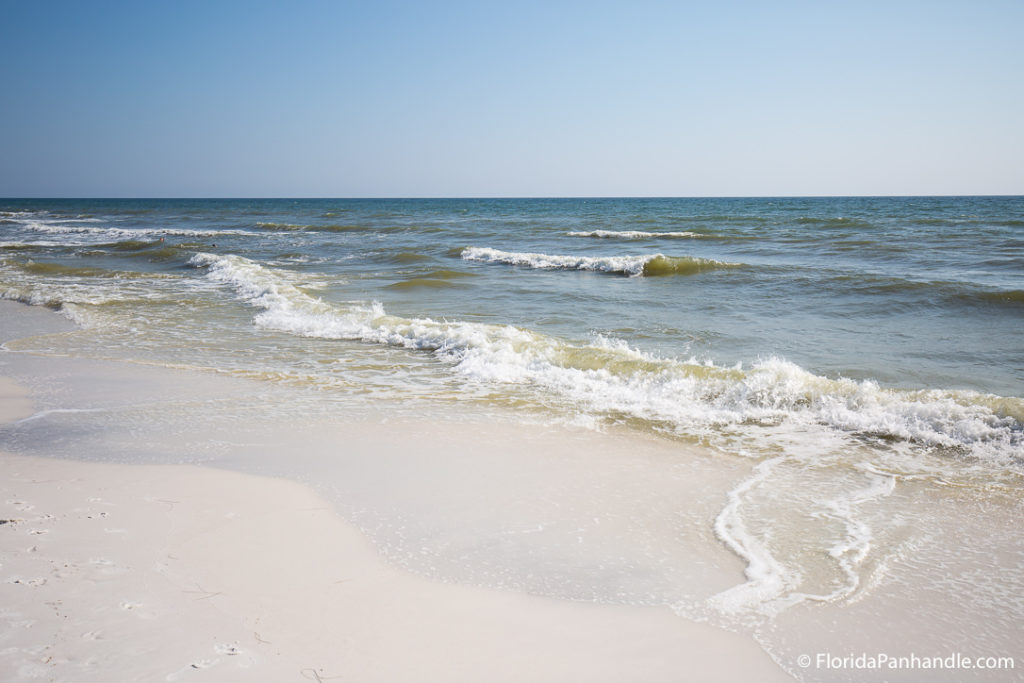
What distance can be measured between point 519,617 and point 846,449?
3.36 metres

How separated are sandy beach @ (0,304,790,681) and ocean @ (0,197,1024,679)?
232 millimetres

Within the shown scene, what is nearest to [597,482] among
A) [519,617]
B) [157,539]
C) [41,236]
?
[519,617]

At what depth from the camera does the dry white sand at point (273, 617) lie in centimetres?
222

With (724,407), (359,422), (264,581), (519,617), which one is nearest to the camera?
(519,617)

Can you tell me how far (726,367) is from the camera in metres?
6.99

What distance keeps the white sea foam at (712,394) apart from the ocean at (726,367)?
1.0 inches

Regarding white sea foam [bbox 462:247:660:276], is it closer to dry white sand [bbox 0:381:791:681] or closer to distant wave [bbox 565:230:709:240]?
distant wave [bbox 565:230:709:240]

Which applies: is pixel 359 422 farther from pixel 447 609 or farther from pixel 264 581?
pixel 447 609

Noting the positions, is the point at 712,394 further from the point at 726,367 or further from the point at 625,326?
the point at 625,326

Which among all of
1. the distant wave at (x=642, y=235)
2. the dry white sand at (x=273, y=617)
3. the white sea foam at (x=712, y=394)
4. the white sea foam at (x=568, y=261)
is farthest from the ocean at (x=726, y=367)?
the distant wave at (x=642, y=235)

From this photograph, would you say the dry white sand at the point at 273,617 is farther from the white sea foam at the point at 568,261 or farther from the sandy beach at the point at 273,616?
the white sea foam at the point at 568,261

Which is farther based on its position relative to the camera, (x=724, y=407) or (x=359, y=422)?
(x=724, y=407)

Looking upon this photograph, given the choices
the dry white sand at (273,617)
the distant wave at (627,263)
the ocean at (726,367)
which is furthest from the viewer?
the distant wave at (627,263)

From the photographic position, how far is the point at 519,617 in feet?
8.47
